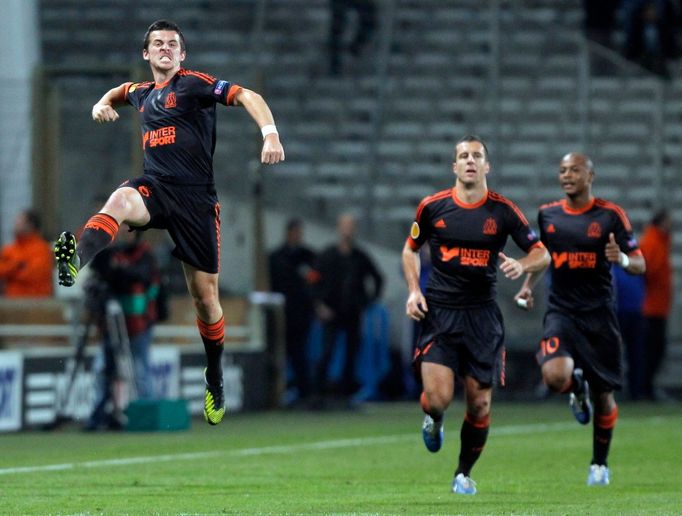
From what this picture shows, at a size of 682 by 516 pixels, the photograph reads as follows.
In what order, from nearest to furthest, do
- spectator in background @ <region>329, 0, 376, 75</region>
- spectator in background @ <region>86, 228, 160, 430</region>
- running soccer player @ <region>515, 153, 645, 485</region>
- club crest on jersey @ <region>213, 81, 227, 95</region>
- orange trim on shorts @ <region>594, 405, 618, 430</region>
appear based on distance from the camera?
1. club crest on jersey @ <region>213, 81, 227, 95</region>
2. orange trim on shorts @ <region>594, 405, 618, 430</region>
3. running soccer player @ <region>515, 153, 645, 485</region>
4. spectator in background @ <region>86, 228, 160, 430</region>
5. spectator in background @ <region>329, 0, 376, 75</region>

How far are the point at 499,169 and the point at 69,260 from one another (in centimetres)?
1504

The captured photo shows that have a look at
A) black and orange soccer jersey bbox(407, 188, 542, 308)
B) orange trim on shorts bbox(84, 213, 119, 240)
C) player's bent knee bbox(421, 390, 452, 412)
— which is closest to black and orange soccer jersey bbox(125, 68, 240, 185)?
orange trim on shorts bbox(84, 213, 119, 240)

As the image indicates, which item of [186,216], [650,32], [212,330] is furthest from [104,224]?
[650,32]

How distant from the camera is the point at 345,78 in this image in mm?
24594

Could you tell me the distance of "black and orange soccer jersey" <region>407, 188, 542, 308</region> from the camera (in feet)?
35.7

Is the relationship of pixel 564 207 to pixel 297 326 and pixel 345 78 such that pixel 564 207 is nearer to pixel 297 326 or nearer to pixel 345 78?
pixel 297 326

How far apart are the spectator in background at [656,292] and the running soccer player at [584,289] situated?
9333mm

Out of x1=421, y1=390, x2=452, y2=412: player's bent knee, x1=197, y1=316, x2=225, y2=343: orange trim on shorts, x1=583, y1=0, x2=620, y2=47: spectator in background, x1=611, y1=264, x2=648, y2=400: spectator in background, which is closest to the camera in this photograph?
x1=421, y1=390, x2=452, y2=412: player's bent knee

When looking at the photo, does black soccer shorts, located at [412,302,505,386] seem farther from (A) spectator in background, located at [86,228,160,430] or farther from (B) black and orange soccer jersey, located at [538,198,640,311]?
(A) spectator in background, located at [86,228,160,430]

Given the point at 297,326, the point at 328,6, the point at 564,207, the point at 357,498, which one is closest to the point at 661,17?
the point at 328,6

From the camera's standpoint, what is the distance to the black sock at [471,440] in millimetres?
10938

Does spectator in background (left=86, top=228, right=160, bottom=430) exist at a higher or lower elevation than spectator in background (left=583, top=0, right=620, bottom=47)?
lower

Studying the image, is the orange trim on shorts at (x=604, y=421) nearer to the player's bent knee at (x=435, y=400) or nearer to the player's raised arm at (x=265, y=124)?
the player's bent knee at (x=435, y=400)

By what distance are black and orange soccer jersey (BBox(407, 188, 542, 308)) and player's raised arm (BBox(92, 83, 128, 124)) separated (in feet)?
6.65
